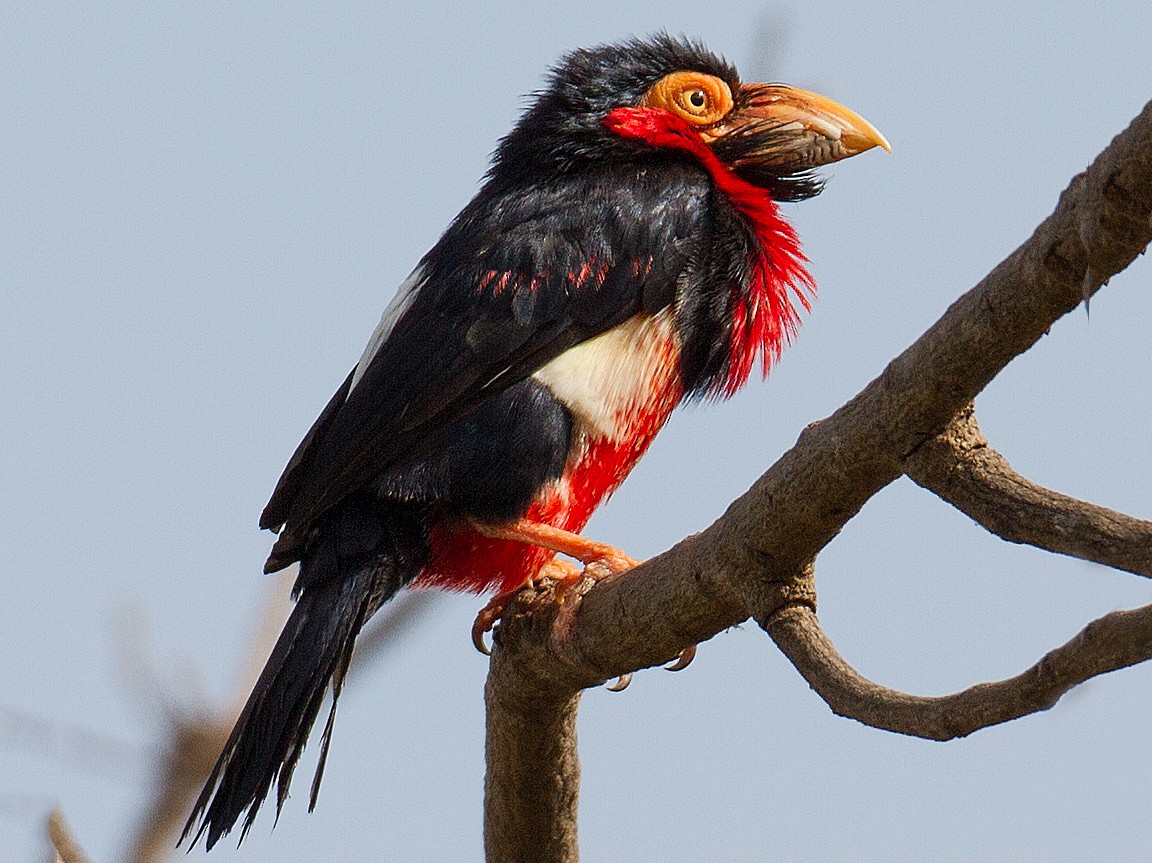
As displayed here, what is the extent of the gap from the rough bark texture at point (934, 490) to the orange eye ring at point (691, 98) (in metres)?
1.65

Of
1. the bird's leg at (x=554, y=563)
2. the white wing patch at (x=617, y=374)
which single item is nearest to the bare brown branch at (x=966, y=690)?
the bird's leg at (x=554, y=563)

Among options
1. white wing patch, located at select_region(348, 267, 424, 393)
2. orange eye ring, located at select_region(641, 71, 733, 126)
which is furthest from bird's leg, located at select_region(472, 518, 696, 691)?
orange eye ring, located at select_region(641, 71, 733, 126)

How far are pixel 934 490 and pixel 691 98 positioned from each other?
2046 mm

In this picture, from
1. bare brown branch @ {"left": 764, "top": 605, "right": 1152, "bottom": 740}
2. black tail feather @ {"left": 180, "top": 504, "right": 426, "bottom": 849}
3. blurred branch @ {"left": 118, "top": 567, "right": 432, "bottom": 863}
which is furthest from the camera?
black tail feather @ {"left": 180, "top": 504, "right": 426, "bottom": 849}

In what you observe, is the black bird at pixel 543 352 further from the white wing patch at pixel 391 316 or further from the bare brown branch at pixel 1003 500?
the bare brown branch at pixel 1003 500

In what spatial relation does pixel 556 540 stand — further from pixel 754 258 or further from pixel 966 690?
pixel 966 690

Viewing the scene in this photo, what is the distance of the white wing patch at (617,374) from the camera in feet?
12.5

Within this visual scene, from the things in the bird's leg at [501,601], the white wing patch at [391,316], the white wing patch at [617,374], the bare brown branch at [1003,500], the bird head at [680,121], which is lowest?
the bare brown branch at [1003,500]

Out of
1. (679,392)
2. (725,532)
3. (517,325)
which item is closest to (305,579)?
(517,325)

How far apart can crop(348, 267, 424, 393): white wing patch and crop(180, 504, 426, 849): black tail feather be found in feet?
1.39

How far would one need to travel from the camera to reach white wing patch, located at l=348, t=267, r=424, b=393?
4.05 m

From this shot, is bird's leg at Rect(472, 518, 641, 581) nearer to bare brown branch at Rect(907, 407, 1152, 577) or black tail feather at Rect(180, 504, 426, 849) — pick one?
black tail feather at Rect(180, 504, 426, 849)

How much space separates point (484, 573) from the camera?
3.95 meters

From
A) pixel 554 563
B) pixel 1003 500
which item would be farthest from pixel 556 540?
pixel 1003 500
